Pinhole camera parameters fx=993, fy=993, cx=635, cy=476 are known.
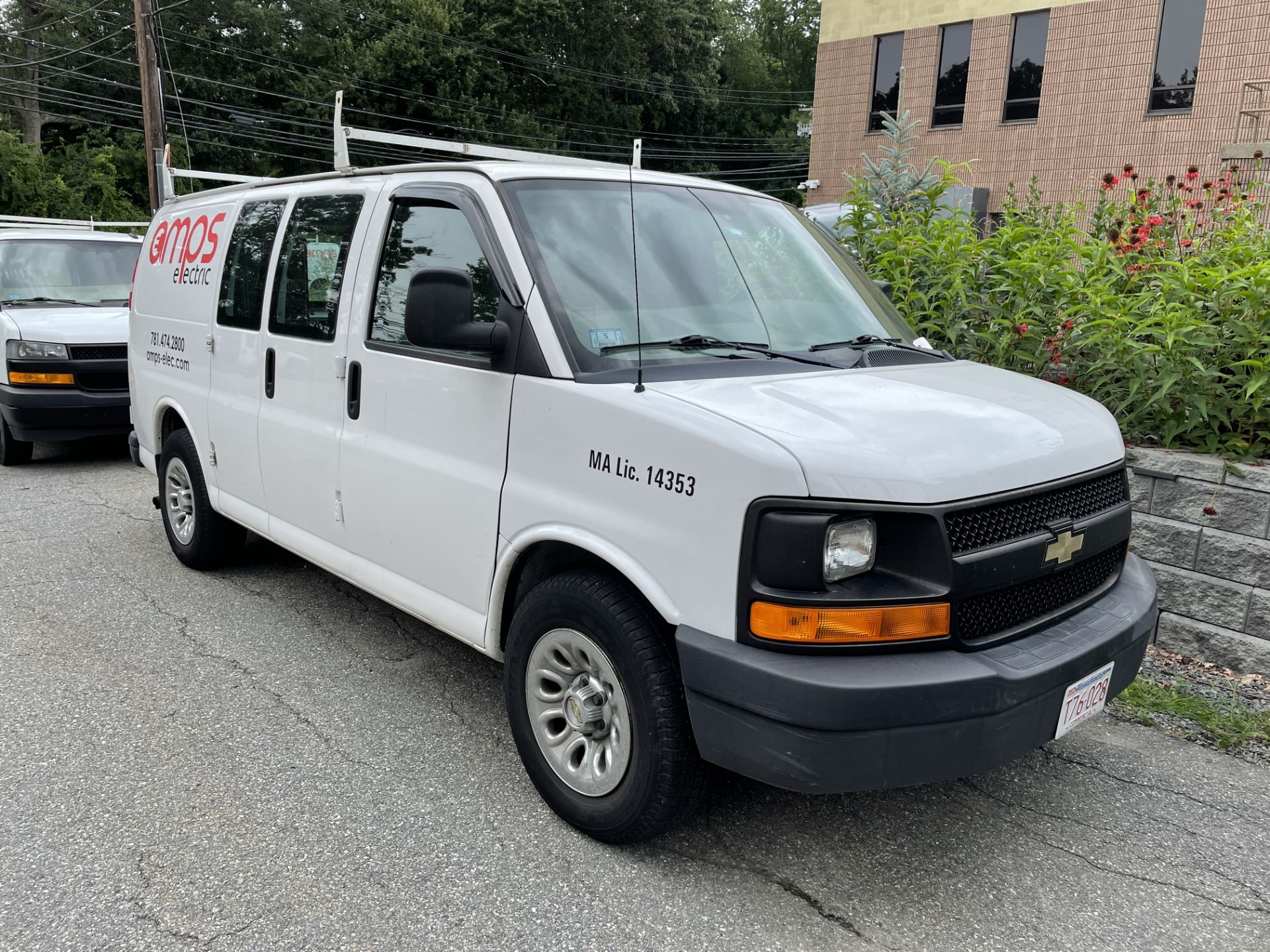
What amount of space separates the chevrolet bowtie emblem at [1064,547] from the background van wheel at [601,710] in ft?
3.70

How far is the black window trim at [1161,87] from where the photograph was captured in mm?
19328

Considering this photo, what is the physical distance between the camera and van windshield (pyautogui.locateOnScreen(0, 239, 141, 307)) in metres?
9.31

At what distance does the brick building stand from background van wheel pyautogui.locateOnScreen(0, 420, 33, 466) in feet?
52.9

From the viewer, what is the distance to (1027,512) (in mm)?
2828

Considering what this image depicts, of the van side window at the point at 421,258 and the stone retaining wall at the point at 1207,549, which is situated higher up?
the van side window at the point at 421,258

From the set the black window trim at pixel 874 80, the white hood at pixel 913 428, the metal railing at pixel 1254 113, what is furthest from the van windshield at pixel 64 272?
the black window trim at pixel 874 80

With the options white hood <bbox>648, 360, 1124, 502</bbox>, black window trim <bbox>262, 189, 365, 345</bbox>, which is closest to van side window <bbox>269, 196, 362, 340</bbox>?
black window trim <bbox>262, 189, 365, 345</bbox>

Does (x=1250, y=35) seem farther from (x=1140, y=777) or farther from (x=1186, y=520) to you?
(x=1140, y=777)

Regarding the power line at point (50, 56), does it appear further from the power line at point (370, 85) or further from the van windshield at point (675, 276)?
the van windshield at point (675, 276)

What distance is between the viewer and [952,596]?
258cm

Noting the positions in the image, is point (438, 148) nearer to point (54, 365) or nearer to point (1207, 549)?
point (1207, 549)

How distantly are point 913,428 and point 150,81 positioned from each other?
21505mm

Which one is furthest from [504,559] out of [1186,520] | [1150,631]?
[1186,520]

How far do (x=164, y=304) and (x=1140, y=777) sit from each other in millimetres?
5420
